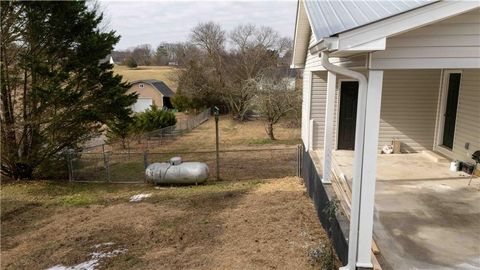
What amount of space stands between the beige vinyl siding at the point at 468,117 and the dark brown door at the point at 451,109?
31 centimetres

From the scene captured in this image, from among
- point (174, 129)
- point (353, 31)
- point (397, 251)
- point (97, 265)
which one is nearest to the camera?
point (353, 31)

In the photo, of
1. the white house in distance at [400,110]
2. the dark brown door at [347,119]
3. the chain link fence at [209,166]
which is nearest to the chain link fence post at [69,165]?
the chain link fence at [209,166]

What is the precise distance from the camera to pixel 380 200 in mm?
5508

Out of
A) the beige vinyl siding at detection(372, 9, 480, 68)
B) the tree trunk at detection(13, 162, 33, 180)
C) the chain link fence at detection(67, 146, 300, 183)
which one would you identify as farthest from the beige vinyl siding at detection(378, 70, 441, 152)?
the tree trunk at detection(13, 162, 33, 180)

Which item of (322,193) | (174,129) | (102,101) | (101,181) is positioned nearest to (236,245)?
(322,193)

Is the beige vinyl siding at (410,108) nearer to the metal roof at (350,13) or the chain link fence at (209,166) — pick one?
the chain link fence at (209,166)

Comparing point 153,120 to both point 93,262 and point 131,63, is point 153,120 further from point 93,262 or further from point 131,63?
point 131,63

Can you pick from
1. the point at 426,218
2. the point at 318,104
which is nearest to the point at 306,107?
the point at 318,104

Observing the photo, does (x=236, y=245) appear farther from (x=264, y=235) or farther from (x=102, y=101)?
(x=102, y=101)

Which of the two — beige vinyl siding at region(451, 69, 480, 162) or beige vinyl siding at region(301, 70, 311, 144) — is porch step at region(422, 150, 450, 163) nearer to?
beige vinyl siding at region(451, 69, 480, 162)

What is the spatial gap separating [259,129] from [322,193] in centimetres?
2396

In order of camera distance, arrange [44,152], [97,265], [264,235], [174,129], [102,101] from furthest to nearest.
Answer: [174,129] < [102,101] < [44,152] < [264,235] < [97,265]

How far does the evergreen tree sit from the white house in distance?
802cm

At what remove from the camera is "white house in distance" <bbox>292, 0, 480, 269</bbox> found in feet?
10.7
